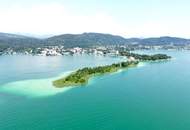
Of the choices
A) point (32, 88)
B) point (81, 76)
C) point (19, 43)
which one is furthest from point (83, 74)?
point (19, 43)

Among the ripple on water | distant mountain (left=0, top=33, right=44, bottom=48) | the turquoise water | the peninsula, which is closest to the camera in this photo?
the turquoise water

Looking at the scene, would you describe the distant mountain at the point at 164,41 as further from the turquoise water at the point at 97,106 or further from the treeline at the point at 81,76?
the turquoise water at the point at 97,106

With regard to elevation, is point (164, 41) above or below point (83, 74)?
above

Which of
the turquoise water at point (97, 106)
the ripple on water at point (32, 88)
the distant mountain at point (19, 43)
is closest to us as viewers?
the turquoise water at point (97, 106)

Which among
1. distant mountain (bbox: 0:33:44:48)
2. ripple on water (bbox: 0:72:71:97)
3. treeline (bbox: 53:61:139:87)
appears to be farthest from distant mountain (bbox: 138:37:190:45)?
ripple on water (bbox: 0:72:71:97)

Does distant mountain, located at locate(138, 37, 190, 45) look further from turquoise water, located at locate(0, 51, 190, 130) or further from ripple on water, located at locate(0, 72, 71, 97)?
ripple on water, located at locate(0, 72, 71, 97)

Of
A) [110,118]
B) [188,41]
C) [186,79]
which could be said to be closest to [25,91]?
[110,118]

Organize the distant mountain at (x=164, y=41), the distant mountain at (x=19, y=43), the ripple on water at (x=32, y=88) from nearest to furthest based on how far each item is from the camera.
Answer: the ripple on water at (x=32, y=88), the distant mountain at (x=19, y=43), the distant mountain at (x=164, y=41)

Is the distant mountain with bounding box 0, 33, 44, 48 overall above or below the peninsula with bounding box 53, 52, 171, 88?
above

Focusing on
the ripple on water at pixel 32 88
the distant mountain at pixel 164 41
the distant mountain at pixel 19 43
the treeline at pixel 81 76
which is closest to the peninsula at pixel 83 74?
the treeline at pixel 81 76

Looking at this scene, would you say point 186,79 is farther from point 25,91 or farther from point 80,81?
point 25,91

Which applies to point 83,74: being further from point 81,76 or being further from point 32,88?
point 32,88
